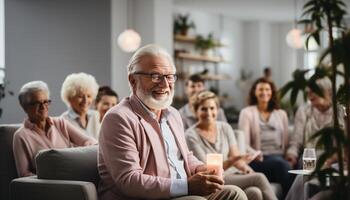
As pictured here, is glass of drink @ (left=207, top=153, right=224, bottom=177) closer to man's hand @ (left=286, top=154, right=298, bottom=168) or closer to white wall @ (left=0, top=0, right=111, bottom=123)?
man's hand @ (left=286, top=154, right=298, bottom=168)

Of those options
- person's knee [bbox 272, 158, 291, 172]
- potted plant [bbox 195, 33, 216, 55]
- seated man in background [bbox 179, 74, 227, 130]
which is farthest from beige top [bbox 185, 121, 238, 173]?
potted plant [bbox 195, 33, 216, 55]

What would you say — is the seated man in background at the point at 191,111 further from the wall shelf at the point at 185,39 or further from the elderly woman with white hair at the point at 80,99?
the wall shelf at the point at 185,39

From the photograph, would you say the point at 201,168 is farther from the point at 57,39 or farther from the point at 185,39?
the point at 185,39

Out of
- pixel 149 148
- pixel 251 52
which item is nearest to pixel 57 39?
pixel 149 148

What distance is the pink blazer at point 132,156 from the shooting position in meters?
2.68

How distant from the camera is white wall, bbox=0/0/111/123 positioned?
7301mm

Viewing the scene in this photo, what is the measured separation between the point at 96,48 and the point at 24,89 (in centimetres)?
364

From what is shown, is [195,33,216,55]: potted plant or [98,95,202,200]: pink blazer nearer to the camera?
[98,95,202,200]: pink blazer

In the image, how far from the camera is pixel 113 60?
24.1ft

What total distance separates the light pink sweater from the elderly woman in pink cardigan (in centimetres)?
183

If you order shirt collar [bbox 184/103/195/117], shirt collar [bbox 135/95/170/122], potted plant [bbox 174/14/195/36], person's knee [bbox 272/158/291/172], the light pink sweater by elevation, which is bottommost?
person's knee [bbox 272/158/291/172]

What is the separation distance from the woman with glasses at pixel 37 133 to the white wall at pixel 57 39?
347 cm

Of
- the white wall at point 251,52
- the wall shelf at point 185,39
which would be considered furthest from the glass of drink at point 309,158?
the white wall at point 251,52

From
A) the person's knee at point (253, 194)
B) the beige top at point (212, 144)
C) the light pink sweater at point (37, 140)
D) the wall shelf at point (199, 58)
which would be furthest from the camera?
the wall shelf at point (199, 58)
